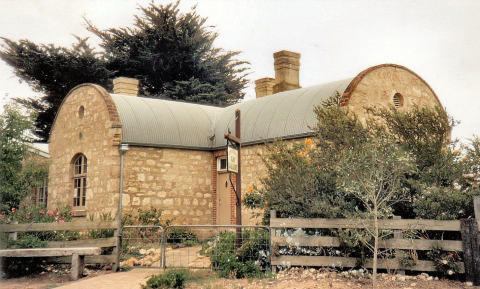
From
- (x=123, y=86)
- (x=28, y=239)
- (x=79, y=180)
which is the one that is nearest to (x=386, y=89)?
(x=123, y=86)

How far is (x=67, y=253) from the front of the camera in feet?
31.9

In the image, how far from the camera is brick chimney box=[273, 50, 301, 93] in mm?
18312

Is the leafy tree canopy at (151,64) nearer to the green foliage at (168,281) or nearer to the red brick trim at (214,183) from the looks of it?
the red brick trim at (214,183)

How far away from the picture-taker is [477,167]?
921 cm

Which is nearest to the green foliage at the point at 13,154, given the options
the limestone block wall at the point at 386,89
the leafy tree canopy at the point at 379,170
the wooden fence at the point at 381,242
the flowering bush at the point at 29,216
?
the flowering bush at the point at 29,216

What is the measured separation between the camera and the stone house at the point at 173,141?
47.3 ft

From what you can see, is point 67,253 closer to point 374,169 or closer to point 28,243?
point 28,243

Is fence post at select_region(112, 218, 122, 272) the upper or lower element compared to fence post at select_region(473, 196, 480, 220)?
lower

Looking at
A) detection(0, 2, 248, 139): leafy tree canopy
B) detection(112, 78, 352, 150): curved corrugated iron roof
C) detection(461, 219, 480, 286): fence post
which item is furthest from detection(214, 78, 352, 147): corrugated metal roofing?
detection(0, 2, 248, 139): leafy tree canopy

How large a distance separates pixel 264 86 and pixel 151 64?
11.4m

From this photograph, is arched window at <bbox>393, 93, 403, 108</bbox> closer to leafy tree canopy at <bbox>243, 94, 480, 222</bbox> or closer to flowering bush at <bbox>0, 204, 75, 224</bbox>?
leafy tree canopy at <bbox>243, 94, 480, 222</bbox>

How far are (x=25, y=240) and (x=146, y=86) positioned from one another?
20340 millimetres

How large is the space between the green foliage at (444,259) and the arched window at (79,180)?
1147 centimetres

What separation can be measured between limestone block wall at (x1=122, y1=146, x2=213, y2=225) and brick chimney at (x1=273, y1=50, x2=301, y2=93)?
154 inches
